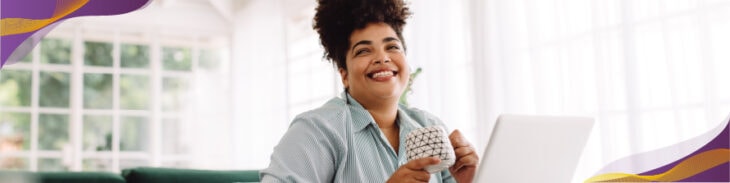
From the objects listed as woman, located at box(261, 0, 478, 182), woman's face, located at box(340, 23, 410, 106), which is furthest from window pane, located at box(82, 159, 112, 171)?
woman's face, located at box(340, 23, 410, 106)

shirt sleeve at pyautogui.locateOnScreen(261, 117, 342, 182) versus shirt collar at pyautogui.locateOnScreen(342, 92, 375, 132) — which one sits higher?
shirt collar at pyautogui.locateOnScreen(342, 92, 375, 132)

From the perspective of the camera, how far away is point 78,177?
2748mm

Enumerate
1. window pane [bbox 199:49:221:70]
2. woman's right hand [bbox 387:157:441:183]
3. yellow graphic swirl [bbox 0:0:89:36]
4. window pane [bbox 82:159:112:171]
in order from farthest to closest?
window pane [bbox 199:49:221:70] < window pane [bbox 82:159:112:171] < yellow graphic swirl [bbox 0:0:89:36] < woman's right hand [bbox 387:157:441:183]

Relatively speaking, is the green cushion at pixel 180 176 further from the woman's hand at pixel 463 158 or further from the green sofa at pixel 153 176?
the woman's hand at pixel 463 158

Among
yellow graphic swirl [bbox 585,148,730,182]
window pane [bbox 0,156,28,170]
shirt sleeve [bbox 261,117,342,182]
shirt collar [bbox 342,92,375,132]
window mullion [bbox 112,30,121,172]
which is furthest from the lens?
window mullion [bbox 112,30,121,172]

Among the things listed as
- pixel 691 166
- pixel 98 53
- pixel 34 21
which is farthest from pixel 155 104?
pixel 691 166

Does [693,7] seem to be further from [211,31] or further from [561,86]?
[211,31]

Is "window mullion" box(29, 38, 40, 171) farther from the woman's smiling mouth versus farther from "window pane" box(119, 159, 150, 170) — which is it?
the woman's smiling mouth

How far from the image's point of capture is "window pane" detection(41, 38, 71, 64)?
267 inches

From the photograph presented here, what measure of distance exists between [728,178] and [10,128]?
604cm

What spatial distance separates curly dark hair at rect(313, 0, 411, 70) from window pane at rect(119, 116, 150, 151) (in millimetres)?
5576

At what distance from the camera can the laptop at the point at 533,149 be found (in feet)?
4.82

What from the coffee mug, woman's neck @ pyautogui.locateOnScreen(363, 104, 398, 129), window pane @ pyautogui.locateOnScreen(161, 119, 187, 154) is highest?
woman's neck @ pyautogui.locateOnScreen(363, 104, 398, 129)

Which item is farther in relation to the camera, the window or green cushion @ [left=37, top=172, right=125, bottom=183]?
the window
